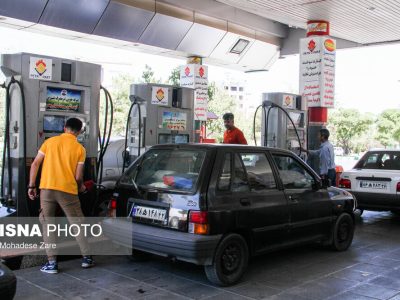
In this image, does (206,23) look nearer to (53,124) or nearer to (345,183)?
(345,183)

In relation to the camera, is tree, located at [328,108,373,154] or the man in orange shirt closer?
the man in orange shirt

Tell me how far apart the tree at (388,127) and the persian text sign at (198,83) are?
2396cm

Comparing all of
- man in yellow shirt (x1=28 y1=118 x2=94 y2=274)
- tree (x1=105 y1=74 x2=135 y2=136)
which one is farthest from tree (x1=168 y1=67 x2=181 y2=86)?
man in yellow shirt (x1=28 y1=118 x2=94 y2=274)

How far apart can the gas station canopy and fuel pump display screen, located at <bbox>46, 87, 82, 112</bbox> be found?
4.36m

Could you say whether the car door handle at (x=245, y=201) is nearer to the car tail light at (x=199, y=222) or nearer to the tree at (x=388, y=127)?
the car tail light at (x=199, y=222)

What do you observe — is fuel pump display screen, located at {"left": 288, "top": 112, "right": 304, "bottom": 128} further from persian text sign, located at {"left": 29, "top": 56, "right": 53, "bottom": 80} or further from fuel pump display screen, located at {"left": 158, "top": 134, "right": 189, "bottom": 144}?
persian text sign, located at {"left": 29, "top": 56, "right": 53, "bottom": 80}

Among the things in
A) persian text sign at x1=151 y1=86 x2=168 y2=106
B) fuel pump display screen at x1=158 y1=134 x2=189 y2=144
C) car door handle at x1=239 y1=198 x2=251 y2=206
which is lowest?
car door handle at x1=239 y1=198 x2=251 y2=206

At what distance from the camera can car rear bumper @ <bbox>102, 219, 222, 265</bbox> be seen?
454cm

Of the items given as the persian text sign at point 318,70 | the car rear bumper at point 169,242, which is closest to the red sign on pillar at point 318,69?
the persian text sign at point 318,70

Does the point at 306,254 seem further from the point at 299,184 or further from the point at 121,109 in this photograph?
the point at 121,109

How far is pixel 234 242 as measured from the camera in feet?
16.2

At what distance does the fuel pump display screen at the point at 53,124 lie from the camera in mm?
6233

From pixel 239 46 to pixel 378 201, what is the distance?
8188mm

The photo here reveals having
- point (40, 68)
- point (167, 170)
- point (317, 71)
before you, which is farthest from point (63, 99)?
point (317, 71)
